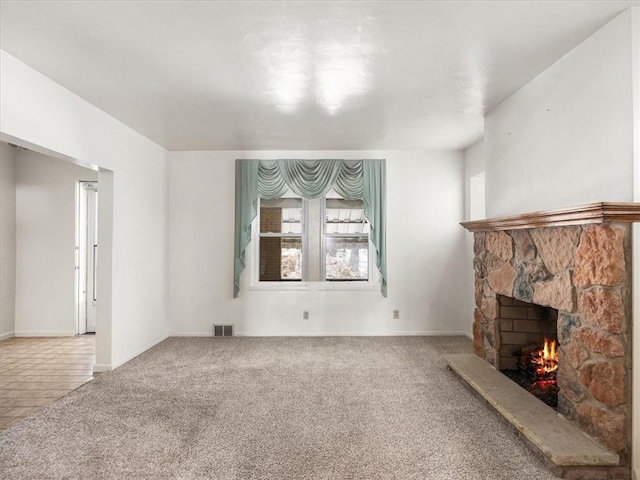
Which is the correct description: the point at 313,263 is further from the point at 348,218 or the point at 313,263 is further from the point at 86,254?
the point at 86,254

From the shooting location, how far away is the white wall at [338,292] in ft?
17.9

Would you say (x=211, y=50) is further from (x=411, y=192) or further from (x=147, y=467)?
(x=411, y=192)

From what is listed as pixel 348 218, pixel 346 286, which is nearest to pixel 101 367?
pixel 346 286

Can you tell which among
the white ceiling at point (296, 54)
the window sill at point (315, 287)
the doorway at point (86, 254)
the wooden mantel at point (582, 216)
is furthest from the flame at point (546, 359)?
the doorway at point (86, 254)

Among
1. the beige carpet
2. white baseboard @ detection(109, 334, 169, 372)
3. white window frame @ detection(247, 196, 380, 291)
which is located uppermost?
white window frame @ detection(247, 196, 380, 291)

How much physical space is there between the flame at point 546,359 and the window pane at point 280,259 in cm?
313

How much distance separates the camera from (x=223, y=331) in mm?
5406

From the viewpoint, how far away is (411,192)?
546 cm

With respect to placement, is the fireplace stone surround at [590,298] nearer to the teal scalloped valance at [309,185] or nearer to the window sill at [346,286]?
the teal scalloped valance at [309,185]

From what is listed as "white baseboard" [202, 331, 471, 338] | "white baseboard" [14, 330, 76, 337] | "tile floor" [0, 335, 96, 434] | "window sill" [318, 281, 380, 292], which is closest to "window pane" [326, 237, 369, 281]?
"window sill" [318, 281, 380, 292]

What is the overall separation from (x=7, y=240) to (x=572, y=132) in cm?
660

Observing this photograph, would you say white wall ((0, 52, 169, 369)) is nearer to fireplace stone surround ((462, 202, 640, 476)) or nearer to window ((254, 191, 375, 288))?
window ((254, 191, 375, 288))

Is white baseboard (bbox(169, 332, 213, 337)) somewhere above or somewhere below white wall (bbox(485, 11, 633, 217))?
below

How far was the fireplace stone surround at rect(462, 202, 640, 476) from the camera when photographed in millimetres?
2084
